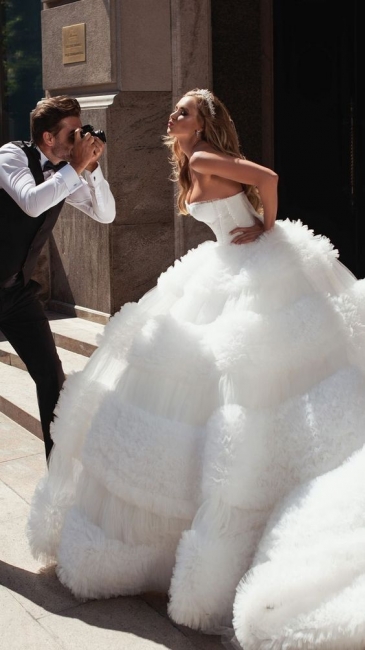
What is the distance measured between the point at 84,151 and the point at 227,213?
0.72 meters

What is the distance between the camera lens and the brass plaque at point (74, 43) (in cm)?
727

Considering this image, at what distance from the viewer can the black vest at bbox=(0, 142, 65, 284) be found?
13.2 feet

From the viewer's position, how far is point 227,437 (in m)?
3.29

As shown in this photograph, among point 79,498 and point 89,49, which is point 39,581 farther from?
point 89,49

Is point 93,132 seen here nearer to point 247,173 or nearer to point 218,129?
point 218,129

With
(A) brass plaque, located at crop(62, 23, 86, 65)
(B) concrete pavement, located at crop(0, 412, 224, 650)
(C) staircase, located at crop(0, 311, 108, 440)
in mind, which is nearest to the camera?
(B) concrete pavement, located at crop(0, 412, 224, 650)

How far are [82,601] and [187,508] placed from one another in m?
0.62

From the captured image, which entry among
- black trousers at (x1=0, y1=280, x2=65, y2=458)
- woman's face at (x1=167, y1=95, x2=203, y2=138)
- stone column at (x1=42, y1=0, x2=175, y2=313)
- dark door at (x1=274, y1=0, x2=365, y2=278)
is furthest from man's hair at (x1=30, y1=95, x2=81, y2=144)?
dark door at (x1=274, y1=0, x2=365, y2=278)

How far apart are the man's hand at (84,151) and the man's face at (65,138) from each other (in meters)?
0.06

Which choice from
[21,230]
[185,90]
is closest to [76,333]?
[185,90]

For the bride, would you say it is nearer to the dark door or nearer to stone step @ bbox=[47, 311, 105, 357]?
stone step @ bbox=[47, 311, 105, 357]

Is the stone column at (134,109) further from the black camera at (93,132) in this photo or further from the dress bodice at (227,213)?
the dress bodice at (227,213)

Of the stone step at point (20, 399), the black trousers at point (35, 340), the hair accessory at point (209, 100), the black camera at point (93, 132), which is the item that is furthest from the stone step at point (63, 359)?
the hair accessory at point (209, 100)

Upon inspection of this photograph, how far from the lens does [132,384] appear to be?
11.7 feet
